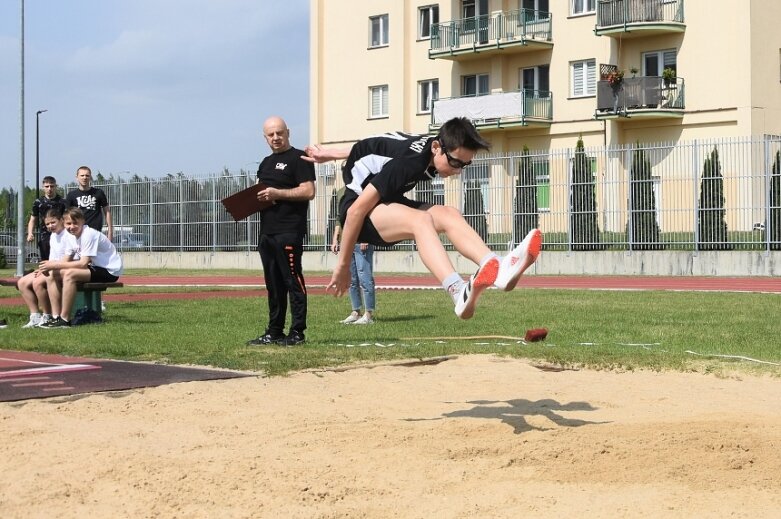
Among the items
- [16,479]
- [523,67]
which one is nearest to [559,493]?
[16,479]

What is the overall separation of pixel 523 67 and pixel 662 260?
1645cm

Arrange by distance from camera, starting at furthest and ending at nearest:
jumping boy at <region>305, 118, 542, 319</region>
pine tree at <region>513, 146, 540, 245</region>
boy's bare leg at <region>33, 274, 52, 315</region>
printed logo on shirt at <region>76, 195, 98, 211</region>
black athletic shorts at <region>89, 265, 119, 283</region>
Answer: pine tree at <region>513, 146, 540, 245</region> < printed logo on shirt at <region>76, 195, 98, 211</region> < black athletic shorts at <region>89, 265, 119, 283</region> < boy's bare leg at <region>33, 274, 52, 315</region> < jumping boy at <region>305, 118, 542, 319</region>

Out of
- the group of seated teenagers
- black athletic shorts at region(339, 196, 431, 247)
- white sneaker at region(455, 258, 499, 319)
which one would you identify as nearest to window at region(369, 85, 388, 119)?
the group of seated teenagers

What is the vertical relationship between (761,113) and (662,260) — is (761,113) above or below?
above

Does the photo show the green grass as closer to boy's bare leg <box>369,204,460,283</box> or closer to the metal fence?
boy's bare leg <box>369,204,460,283</box>

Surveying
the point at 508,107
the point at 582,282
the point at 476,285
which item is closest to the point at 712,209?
the point at 582,282

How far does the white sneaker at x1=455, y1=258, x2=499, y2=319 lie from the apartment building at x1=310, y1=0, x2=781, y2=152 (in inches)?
1193

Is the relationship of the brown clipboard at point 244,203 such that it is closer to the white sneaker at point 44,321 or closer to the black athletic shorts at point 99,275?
the black athletic shorts at point 99,275

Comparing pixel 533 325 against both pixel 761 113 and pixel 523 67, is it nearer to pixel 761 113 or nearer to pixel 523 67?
pixel 761 113

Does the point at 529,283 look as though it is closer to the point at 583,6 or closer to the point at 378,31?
the point at 583,6

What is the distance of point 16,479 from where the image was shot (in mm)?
5336

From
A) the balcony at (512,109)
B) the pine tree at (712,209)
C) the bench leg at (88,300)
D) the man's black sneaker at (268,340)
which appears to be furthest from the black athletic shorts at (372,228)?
the balcony at (512,109)

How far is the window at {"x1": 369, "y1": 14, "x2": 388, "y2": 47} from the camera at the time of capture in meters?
44.1

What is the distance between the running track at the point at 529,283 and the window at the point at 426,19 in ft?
57.3
